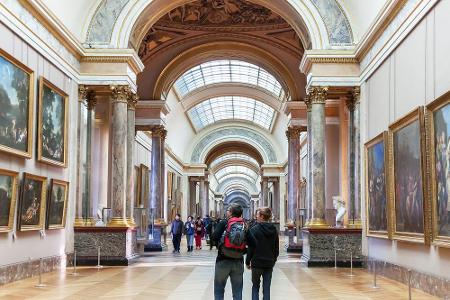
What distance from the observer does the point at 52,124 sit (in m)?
18.7

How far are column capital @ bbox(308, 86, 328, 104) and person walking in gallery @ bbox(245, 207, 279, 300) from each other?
1281cm

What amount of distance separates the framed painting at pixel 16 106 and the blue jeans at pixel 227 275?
7337 mm

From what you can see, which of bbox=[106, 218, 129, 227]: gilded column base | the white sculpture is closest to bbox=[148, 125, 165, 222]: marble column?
bbox=[106, 218, 129, 227]: gilded column base

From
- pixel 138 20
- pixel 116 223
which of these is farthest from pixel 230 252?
pixel 138 20

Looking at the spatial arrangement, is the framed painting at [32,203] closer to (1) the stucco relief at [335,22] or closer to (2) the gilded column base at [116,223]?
(2) the gilded column base at [116,223]

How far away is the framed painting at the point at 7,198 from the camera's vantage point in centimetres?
1473

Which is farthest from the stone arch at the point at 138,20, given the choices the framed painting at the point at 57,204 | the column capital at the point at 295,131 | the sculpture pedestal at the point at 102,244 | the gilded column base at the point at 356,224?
the column capital at the point at 295,131

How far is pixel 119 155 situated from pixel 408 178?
32.9 feet

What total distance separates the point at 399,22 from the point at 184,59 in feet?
53.5

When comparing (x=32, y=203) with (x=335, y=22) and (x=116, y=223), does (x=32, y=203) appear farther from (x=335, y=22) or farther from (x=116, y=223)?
(x=335, y=22)

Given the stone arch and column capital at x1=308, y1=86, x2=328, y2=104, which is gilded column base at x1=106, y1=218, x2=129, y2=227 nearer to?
the stone arch

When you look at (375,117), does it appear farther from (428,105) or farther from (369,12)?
(428,105)

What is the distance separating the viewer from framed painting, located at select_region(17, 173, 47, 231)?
16.1 metres

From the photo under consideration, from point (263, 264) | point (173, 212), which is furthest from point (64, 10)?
point (173, 212)
